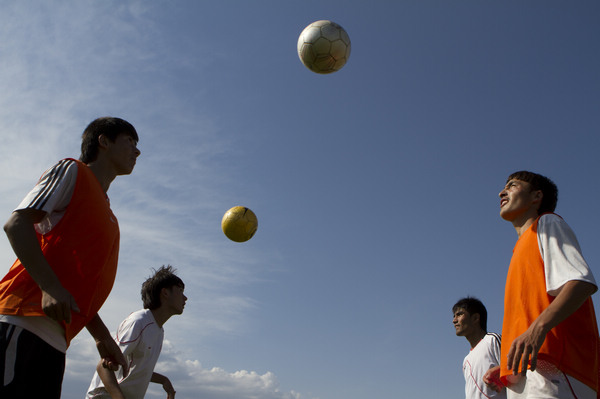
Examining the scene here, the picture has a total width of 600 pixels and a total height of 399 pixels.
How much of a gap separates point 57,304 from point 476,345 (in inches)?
299

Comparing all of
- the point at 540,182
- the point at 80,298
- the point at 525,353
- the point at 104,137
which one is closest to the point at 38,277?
the point at 80,298

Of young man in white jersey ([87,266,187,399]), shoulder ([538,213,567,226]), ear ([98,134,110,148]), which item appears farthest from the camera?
young man in white jersey ([87,266,187,399])

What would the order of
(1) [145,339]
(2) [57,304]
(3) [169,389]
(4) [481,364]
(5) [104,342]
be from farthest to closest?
(4) [481,364] < (3) [169,389] < (1) [145,339] < (5) [104,342] < (2) [57,304]

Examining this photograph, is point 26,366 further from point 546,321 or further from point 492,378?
point 492,378

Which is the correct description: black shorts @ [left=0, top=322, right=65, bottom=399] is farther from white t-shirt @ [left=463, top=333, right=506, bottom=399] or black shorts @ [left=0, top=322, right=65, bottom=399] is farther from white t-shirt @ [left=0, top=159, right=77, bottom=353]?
white t-shirt @ [left=463, top=333, right=506, bottom=399]

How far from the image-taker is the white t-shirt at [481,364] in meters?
7.77

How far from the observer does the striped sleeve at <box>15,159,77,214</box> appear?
3.31m

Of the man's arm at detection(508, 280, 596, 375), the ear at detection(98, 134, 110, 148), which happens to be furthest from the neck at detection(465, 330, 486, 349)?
the ear at detection(98, 134, 110, 148)

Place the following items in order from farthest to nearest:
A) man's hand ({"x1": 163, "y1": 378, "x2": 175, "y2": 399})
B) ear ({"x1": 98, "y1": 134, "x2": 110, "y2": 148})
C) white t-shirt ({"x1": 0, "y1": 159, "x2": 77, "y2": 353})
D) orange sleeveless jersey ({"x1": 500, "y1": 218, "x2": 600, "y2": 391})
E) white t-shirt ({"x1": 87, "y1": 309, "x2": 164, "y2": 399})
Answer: man's hand ({"x1": 163, "y1": 378, "x2": 175, "y2": 399}) → white t-shirt ({"x1": 87, "y1": 309, "x2": 164, "y2": 399}) → ear ({"x1": 98, "y1": 134, "x2": 110, "y2": 148}) → orange sleeveless jersey ({"x1": 500, "y1": 218, "x2": 600, "y2": 391}) → white t-shirt ({"x1": 0, "y1": 159, "x2": 77, "y2": 353})

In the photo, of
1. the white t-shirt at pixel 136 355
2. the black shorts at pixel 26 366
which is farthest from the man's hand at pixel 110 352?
the white t-shirt at pixel 136 355

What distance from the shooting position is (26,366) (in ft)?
10.2

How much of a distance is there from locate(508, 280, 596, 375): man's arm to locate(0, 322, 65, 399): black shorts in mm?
3174

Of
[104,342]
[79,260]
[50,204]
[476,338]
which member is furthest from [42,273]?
[476,338]

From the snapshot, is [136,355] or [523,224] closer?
[523,224]
